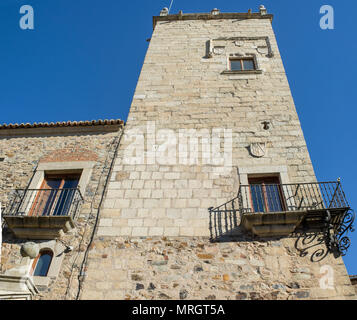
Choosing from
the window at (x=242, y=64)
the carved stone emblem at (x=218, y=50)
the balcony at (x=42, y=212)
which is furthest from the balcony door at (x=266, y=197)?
the carved stone emblem at (x=218, y=50)

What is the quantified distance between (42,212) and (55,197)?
444 millimetres

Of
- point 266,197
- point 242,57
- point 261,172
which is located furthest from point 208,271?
point 242,57

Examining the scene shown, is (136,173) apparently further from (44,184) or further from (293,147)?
(293,147)

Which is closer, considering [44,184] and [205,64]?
[44,184]

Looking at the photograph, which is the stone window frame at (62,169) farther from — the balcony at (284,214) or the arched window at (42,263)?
the balcony at (284,214)

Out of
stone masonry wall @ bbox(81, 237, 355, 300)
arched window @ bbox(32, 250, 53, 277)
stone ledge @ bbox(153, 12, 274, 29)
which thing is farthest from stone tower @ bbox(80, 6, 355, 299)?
stone ledge @ bbox(153, 12, 274, 29)

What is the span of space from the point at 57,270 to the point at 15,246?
1132 mm

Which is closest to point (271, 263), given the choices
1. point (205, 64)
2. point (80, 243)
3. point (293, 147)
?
point (293, 147)

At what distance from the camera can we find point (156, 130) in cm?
845

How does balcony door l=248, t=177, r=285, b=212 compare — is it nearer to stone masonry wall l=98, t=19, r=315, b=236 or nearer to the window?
stone masonry wall l=98, t=19, r=315, b=236

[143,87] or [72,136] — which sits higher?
[143,87]

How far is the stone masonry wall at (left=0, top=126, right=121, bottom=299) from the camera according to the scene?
582cm

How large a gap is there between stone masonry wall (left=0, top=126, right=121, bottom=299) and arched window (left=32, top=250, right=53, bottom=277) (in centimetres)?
23

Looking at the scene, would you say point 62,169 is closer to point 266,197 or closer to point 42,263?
point 42,263
